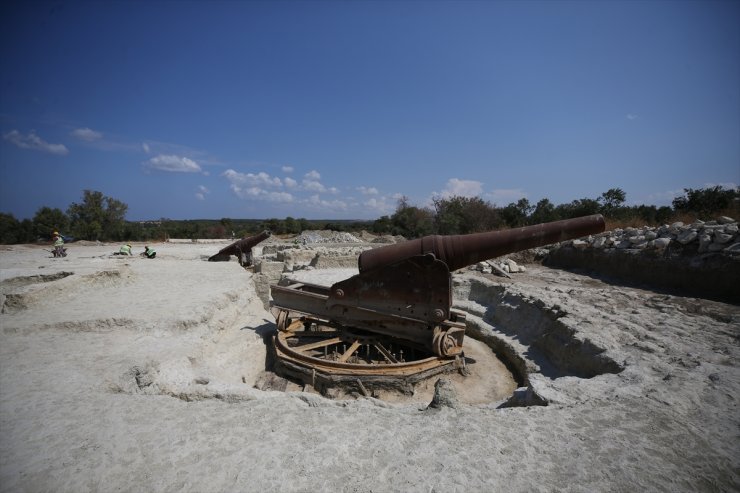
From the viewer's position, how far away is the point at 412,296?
14.8 ft

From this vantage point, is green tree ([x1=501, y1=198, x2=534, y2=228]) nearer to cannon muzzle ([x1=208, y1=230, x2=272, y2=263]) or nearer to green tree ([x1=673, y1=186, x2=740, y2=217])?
green tree ([x1=673, y1=186, x2=740, y2=217])

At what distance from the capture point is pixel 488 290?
303 inches

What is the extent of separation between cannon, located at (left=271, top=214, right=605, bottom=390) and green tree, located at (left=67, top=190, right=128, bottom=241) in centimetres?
3158

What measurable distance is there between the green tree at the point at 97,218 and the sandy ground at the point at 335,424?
30.0 m

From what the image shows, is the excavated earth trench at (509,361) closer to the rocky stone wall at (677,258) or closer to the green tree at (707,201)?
the rocky stone wall at (677,258)

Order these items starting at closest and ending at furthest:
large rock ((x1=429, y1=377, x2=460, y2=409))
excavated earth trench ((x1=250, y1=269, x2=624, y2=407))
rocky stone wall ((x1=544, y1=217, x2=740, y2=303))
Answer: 1. large rock ((x1=429, y1=377, x2=460, y2=409))
2. excavated earth trench ((x1=250, y1=269, x2=624, y2=407))
3. rocky stone wall ((x1=544, y1=217, x2=740, y2=303))

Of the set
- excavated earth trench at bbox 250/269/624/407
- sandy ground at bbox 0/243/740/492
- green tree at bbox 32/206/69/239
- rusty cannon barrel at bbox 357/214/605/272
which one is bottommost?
excavated earth trench at bbox 250/269/624/407

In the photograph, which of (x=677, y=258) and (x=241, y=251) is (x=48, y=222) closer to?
(x=241, y=251)

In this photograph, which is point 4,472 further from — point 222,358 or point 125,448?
point 222,358

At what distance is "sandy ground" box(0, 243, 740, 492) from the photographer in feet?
6.05

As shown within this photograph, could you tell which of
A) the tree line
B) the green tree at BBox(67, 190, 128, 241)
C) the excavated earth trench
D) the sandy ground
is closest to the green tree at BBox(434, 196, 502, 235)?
the tree line

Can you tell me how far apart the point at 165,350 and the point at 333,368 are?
201 centimetres

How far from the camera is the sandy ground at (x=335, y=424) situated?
1845mm

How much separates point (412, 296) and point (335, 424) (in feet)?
7.87
